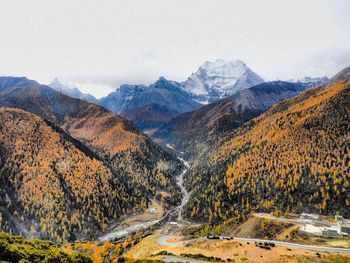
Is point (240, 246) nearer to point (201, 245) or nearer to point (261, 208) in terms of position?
point (201, 245)

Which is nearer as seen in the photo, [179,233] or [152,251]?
[152,251]

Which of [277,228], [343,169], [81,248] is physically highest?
→ [343,169]

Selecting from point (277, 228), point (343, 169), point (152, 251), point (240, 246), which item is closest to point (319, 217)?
point (277, 228)

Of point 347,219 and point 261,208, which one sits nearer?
point 347,219

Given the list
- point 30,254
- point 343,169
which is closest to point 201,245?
point 30,254

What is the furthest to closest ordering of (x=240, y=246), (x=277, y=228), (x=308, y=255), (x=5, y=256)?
(x=277, y=228)
(x=240, y=246)
(x=308, y=255)
(x=5, y=256)

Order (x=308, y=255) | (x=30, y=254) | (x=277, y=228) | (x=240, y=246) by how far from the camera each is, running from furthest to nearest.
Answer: (x=277, y=228) → (x=240, y=246) → (x=308, y=255) → (x=30, y=254)

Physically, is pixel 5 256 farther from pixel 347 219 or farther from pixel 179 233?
pixel 347 219

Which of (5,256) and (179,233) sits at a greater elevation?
(5,256)

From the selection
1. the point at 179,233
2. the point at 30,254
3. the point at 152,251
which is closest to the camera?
the point at 30,254
